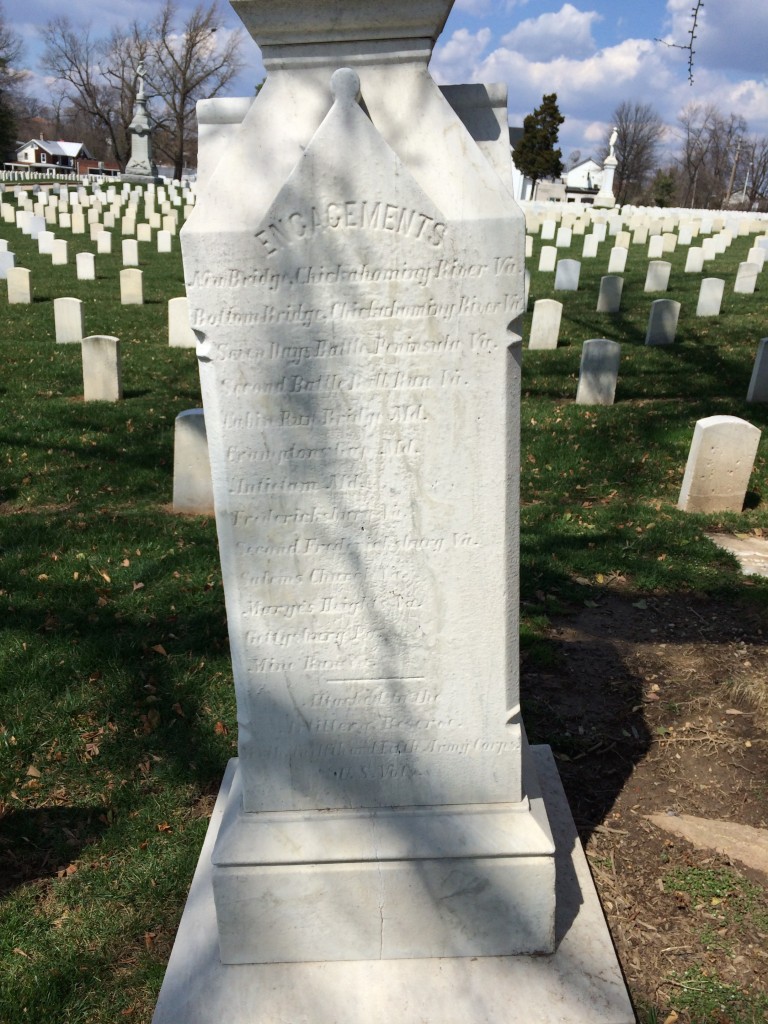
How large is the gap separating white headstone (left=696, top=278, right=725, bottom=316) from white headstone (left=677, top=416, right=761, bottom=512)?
→ 28.6ft

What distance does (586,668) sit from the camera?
4645 millimetres

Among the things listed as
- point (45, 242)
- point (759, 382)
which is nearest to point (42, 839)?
point (759, 382)

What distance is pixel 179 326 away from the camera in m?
13.0

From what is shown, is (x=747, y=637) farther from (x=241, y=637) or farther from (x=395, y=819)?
(x=241, y=637)

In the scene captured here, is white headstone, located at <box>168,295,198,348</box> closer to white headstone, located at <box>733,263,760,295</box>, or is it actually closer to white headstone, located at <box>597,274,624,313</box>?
white headstone, located at <box>597,274,624,313</box>

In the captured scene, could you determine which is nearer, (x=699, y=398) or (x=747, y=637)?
(x=747, y=637)

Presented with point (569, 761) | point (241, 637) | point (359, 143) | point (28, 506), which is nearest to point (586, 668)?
point (569, 761)

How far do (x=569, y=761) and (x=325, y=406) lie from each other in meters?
2.37

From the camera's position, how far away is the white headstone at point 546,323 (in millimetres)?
12289

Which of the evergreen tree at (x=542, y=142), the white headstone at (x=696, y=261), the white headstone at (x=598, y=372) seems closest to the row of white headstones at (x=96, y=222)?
the white headstone at (x=598, y=372)

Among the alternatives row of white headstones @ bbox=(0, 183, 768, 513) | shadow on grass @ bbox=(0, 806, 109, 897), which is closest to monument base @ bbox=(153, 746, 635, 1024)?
shadow on grass @ bbox=(0, 806, 109, 897)

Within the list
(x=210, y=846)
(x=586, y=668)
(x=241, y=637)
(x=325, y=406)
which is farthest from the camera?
(x=586, y=668)

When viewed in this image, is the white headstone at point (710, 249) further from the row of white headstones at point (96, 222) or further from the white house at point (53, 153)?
the white house at point (53, 153)

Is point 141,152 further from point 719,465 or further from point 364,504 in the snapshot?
point 364,504
